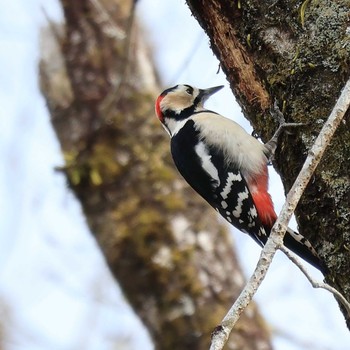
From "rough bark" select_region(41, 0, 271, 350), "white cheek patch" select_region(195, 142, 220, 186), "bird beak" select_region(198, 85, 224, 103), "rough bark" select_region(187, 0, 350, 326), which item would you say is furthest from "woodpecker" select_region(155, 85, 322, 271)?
"rough bark" select_region(41, 0, 271, 350)

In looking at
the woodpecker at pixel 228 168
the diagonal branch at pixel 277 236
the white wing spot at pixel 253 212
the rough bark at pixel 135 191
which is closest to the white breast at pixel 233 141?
the woodpecker at pixel 228 168

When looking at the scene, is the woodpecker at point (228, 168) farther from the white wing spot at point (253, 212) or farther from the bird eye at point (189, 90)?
the bird eye at point (189, 90)

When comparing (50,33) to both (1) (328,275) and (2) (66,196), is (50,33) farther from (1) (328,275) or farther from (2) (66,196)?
(1) (328,275)

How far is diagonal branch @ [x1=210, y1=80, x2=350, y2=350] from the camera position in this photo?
171 centimetres

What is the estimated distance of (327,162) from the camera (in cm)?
234

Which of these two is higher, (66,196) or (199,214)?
(66,196)

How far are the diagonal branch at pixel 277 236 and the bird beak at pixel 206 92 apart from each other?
198 cm

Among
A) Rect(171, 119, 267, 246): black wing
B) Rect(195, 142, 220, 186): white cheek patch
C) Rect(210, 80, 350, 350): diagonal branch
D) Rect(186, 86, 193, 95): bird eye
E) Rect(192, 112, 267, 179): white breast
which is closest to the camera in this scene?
Rect(210, 80, 350, 350): diagonal branch

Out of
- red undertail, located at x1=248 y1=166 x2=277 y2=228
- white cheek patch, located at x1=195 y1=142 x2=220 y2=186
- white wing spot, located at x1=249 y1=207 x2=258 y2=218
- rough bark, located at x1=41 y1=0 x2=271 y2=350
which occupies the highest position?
white cheek patch, located at x1=195 y1=142 x2=220 y2=186

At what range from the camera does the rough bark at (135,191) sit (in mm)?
4492

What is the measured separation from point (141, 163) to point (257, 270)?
10.6 ft

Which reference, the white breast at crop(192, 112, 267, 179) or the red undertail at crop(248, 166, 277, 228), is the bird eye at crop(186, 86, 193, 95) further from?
the red undertail at crop(248, 166, 277, 228)

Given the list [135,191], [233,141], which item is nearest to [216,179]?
[233,141]

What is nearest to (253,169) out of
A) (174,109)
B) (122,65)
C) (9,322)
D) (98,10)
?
(174,109)
